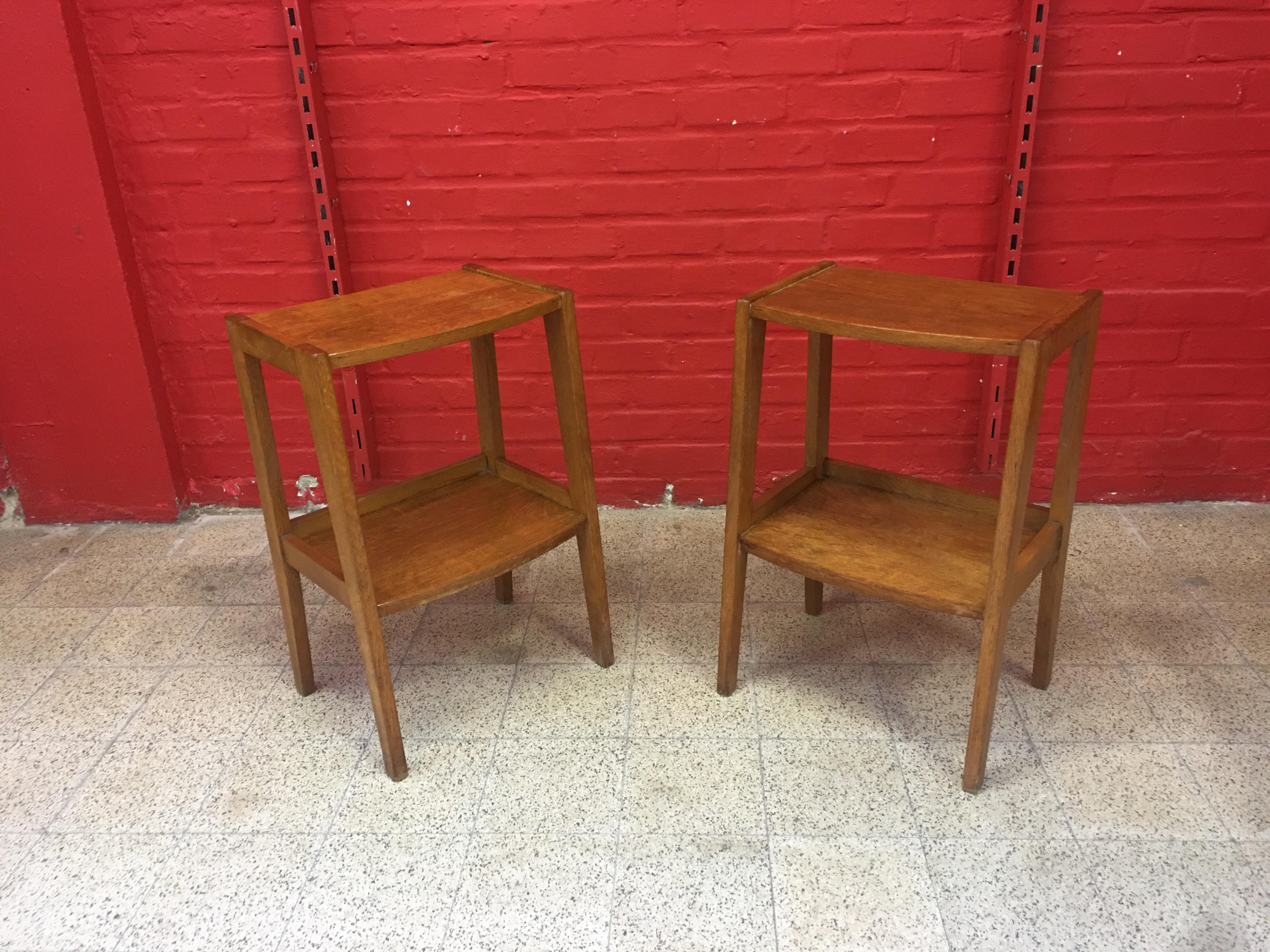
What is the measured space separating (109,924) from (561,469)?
60.1 inches

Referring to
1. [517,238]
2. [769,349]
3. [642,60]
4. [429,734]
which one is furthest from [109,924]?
[642,60]

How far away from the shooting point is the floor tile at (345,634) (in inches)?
85.6

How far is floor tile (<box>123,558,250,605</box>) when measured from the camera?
94.5 inches

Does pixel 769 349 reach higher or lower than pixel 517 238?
lower

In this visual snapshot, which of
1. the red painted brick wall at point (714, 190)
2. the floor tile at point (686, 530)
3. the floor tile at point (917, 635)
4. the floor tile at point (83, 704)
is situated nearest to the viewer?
the floor tile at point (83, 704)

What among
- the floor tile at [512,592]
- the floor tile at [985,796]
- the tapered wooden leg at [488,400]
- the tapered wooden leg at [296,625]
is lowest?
the floor tile at [985,796]

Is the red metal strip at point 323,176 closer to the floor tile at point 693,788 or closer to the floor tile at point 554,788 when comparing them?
the floor tile at point 554,788

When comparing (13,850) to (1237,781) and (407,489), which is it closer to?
(407,489)

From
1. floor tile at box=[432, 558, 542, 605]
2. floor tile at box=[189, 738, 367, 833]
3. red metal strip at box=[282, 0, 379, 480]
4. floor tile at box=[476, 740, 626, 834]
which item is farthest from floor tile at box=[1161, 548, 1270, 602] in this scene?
red metal strip at box=[282, 0, 379, 480]

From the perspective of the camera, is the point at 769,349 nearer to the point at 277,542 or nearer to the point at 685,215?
the point at 685,215

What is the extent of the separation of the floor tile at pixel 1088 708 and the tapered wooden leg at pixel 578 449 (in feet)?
2.77

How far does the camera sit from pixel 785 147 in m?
2.38

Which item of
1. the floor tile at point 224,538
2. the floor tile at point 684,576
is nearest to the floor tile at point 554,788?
the floor tile at point 684,576

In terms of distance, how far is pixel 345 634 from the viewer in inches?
88.9
